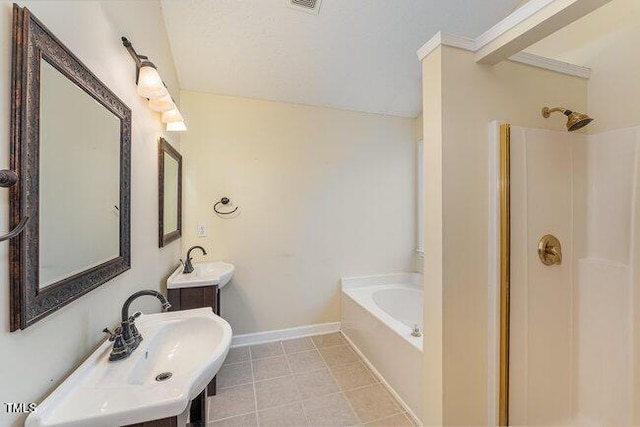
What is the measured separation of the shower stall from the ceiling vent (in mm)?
1570

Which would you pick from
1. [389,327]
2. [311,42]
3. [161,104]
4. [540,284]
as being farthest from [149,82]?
[540,284]

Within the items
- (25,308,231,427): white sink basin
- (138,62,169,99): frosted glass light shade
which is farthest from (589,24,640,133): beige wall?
(138,62,169,99): frosted glass light shade

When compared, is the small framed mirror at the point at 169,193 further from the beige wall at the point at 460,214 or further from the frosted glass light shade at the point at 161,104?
the beige wall at the point at 460,214

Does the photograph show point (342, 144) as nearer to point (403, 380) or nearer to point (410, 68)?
point (410, 68)

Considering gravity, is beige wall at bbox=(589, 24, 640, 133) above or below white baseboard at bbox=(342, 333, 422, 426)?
above

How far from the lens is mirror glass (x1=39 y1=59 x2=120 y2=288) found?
784 mm

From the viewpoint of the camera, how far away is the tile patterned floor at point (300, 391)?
67.2 inches

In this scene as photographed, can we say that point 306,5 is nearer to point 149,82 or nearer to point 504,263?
point 149,82

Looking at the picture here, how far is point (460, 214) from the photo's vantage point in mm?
1305

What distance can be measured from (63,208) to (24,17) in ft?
1.75

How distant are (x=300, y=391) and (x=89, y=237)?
173 cm

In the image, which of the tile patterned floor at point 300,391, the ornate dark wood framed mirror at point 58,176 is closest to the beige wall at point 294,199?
the tile patterned floor at point 300,391

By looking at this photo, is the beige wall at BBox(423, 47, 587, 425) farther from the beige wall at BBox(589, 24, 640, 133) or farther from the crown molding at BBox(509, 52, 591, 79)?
the beige wall at BBox(589, 24, 640, 133)

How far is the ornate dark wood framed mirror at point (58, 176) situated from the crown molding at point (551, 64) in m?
1.98
